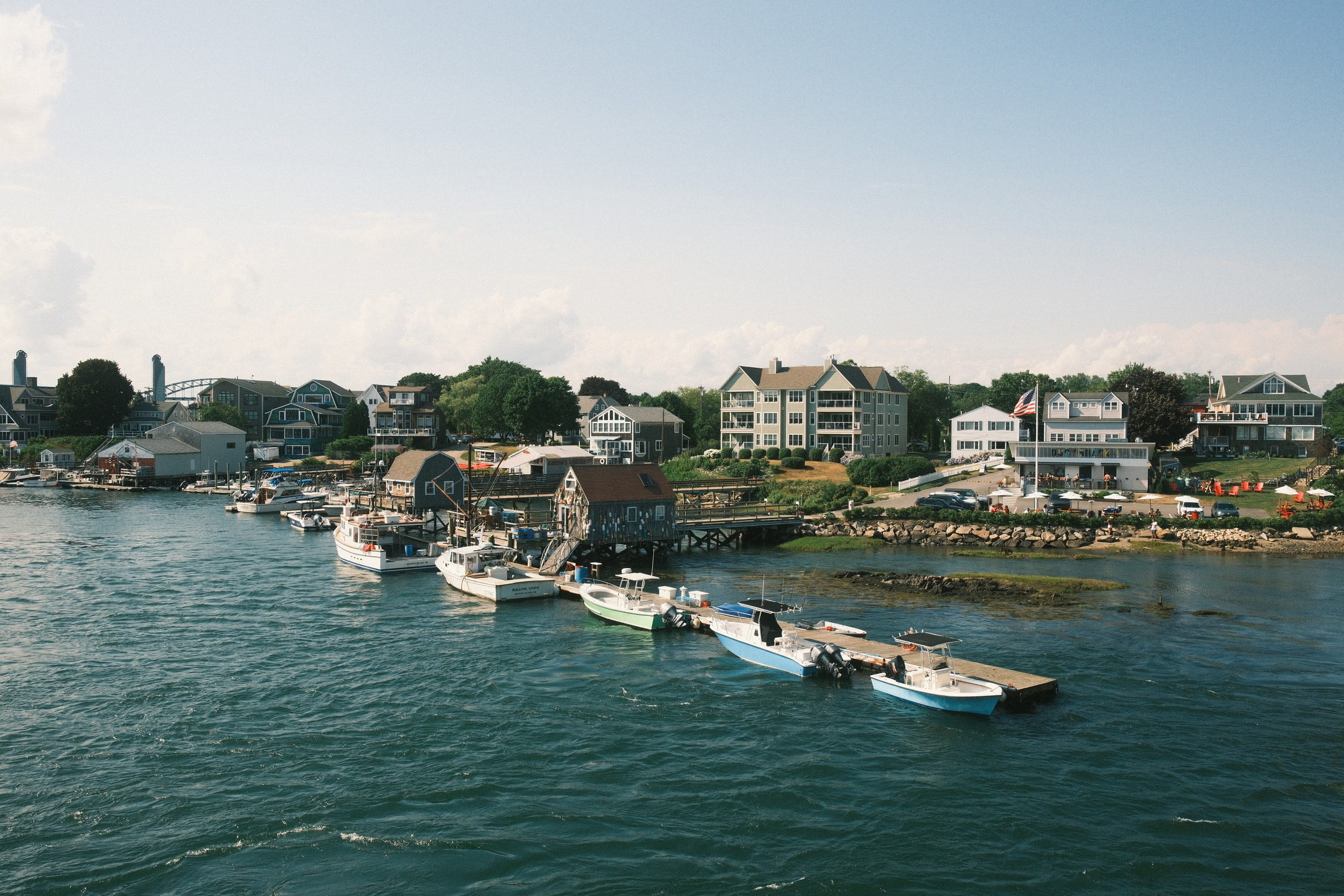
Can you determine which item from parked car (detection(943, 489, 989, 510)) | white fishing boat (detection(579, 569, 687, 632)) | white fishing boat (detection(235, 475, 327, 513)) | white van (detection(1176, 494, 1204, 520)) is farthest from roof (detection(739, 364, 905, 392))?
white fishing boat (detection(579, 569, 687, 632))

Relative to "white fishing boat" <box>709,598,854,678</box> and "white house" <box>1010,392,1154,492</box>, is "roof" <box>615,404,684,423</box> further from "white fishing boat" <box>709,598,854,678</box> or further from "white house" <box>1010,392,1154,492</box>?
"white fishing boat" <box>709,598,854,678</box>

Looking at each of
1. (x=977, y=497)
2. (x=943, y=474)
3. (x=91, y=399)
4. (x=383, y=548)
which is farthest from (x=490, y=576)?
(x=91, y=399)

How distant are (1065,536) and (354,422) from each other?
11751 cm

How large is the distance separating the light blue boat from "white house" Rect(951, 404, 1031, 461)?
73.7m

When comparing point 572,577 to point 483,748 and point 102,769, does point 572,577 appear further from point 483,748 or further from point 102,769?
point 102,769

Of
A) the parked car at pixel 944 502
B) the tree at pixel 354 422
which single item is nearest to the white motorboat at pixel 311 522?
the parked car at pixel 944 502

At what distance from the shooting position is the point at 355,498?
94.0 metres

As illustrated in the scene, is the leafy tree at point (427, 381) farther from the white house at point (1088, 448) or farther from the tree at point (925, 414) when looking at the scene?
the white house at point (1088, 448)

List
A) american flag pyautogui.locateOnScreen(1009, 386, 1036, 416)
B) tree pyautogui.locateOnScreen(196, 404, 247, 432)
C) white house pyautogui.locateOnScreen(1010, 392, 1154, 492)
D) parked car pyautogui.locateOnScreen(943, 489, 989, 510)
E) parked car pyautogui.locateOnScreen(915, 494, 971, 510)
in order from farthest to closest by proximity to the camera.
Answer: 1. tree pyautogui.locateOnScreen(196, 404, 247, 432)
2. white house pyautogui.locateOnScreen(1010, 392, 1154, 492)
3. parked car pyautogui.locateOnScreen(943, 489, 989, 510)
4. parked car pyautogui.locateOnScreen(915, 494, 971, 510)
5. american flag pyautogui.locateOnScreen(1009, 386, 1036, 416)

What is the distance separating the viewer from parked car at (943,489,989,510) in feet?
247

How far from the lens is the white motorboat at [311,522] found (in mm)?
82125

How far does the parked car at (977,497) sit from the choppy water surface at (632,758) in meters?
29.4

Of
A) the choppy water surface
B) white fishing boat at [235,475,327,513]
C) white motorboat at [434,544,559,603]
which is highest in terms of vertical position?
white fishing boat at [235,475,327,513]

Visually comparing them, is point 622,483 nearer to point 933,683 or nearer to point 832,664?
point 832,664
